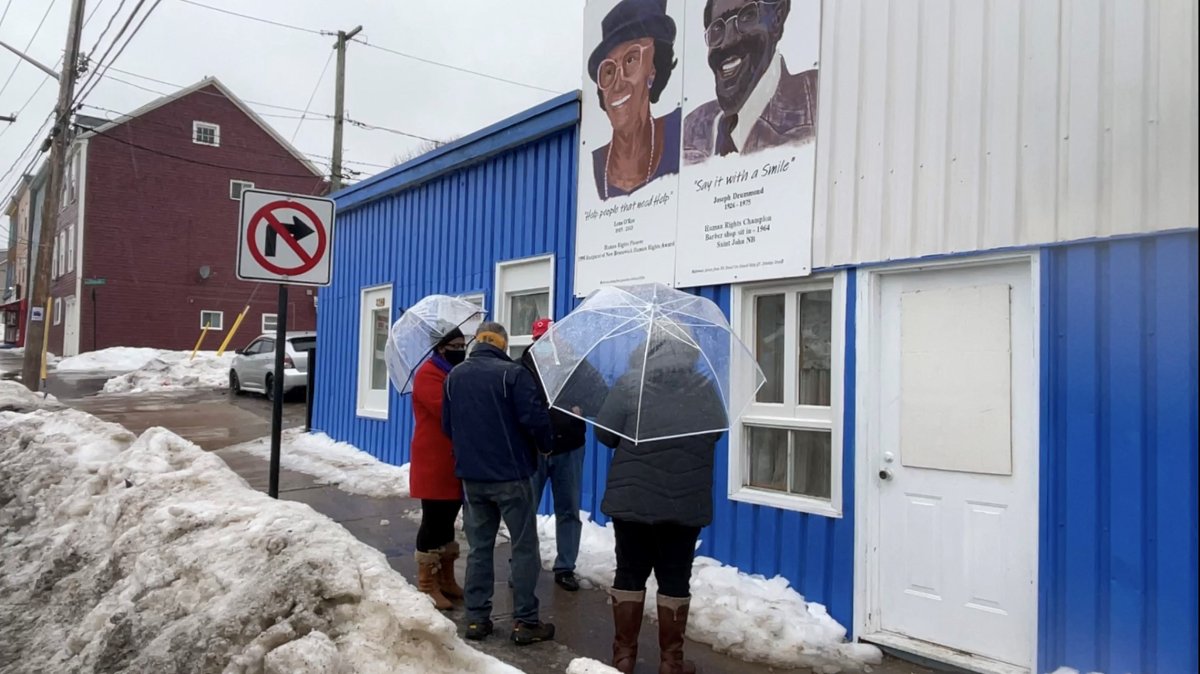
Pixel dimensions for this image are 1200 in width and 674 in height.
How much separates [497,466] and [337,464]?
615 centimetres

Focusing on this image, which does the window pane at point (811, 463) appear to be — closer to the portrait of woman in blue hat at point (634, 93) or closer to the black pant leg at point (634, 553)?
the black pant leg at point (634, 553)

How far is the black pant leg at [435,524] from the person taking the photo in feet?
17.0

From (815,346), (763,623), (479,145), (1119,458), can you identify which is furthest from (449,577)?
(479,145)

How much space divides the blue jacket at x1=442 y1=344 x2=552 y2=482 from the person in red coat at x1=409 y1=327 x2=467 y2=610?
1.81ft

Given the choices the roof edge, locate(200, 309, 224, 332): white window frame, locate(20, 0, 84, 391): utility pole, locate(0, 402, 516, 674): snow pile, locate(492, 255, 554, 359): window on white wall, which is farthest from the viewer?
locate(200, 309, 224, 332): white window frame

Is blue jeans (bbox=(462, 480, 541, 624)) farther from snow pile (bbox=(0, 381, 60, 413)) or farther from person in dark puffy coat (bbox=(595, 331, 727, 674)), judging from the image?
snow pile (bbox=(0, 381, 60, 413))

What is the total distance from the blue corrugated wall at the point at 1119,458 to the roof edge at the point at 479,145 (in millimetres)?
4543

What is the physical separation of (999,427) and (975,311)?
0.63 meters

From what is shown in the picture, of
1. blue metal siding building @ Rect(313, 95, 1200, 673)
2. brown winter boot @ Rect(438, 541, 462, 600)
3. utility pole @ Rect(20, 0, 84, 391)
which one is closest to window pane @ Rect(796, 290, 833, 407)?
blue metal siding building @ Rect(313, 95, 1200, 673)

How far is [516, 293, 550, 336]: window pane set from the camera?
25.6 ft

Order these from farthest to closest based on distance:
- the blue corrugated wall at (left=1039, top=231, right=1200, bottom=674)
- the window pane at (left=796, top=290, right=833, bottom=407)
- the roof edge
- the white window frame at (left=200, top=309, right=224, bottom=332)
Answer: the white window frame at (left=200, top=309, right=224, bottom=332) < the roof edge < the window pane at (left=796, top=290, right=833, bottom=407) < the blue corrugated wall at (left=1039, top=231, right=1200, bottom=674)

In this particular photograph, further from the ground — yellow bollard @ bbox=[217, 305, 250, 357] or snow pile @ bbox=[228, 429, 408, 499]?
yellow bollard @ bbox=[217, 305, 250, 357]

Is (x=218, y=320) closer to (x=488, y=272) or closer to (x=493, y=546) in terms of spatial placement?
(x=488, y=272)

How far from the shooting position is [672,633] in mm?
4074
